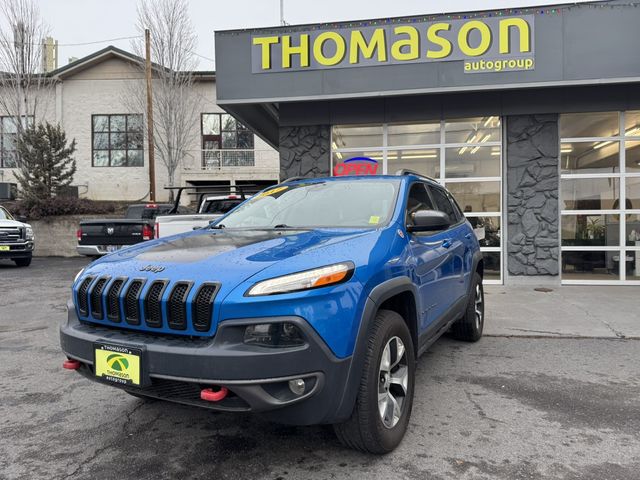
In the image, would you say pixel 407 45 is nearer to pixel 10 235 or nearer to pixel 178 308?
pixel 178 308

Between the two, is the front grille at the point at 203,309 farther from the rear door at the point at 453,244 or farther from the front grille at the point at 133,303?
the rear door at the point at 453,244

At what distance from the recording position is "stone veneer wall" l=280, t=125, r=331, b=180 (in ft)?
32.3

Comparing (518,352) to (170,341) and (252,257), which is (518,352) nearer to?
(252,257)

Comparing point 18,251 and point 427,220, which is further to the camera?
point 18,251

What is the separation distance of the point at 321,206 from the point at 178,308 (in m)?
1.66

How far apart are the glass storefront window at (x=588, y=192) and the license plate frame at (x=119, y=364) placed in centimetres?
919

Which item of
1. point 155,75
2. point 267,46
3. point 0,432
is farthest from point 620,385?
point 155,75

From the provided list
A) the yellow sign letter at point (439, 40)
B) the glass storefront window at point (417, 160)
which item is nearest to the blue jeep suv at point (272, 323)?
the yellow sign letter at point (439, 40)

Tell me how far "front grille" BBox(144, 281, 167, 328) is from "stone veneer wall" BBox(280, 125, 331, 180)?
24.8ft

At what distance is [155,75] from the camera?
22.1 metres

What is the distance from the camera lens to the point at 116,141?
23297 millimetres

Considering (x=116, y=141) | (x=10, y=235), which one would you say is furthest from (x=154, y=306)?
(x=116, y=141)

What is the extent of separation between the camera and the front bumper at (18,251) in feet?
43.1

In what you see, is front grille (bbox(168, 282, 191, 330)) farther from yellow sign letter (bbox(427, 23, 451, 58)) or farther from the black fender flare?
yellow sign letter (bbox(427, 23, 451, 58))
